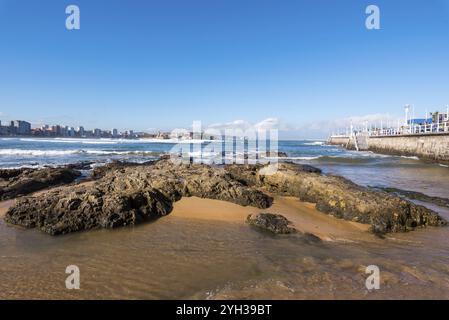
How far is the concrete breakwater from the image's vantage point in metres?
28.6

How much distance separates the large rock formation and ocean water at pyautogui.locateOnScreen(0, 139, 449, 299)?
350 millimetres

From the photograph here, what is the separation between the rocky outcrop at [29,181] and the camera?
10498mm

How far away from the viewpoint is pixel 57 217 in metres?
6.50

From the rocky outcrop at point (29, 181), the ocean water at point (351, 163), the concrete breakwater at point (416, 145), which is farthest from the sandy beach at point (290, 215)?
the concrete breakwater at point (416, 145)

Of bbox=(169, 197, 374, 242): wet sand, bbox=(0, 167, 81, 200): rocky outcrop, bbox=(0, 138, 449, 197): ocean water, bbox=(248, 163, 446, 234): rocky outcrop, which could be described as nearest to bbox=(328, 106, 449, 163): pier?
bbox=(0, 138, 449, 197): ocean water

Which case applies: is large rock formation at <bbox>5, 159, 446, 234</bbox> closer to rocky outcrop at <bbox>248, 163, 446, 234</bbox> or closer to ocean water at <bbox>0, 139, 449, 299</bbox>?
rocky outcrop at <bbox>248, 163, 446, 234</bbox>

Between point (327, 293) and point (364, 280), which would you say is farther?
point (364, 280)

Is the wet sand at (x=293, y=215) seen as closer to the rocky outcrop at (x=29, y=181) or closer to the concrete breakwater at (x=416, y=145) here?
the rocky outcrop at (x=29, y=181)

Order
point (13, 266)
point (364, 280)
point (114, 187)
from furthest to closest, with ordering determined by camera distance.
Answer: point (114, 187)
point (13, 266)
point (364, 280)

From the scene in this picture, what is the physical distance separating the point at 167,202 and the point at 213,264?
3.62 m
